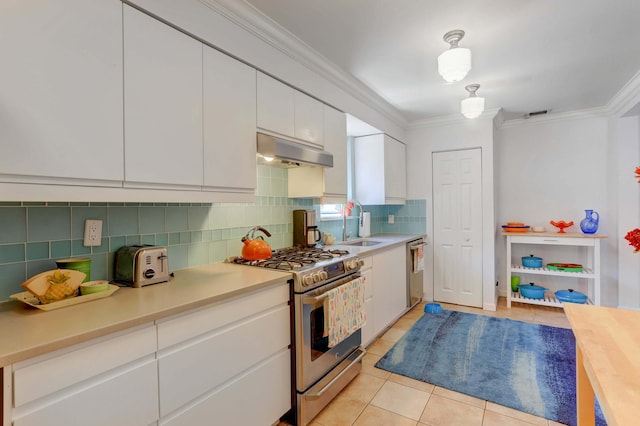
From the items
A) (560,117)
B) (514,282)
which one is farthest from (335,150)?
(560,117)

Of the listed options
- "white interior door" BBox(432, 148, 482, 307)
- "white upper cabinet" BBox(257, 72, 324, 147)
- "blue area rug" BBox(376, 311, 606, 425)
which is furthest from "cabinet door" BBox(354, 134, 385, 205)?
"blue area rug" BBox(376, 311, 606, 425)

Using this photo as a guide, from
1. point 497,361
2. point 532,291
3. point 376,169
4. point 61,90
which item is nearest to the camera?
point 61,90

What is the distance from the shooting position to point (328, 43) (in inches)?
89.1

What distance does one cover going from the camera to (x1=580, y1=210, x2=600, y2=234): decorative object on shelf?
3.73m

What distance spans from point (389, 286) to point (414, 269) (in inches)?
28.6

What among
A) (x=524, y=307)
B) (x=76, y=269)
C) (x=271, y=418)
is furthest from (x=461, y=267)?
(x=76, y=269)

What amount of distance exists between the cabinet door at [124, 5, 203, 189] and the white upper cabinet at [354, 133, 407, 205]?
8.21ft

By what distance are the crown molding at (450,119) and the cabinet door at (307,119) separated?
220cm

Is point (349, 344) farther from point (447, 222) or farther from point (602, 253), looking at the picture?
point (602, 253)

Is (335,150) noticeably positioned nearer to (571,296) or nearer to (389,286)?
(389,286)

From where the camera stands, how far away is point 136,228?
1.76 meters

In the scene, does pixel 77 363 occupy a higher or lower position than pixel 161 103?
lower

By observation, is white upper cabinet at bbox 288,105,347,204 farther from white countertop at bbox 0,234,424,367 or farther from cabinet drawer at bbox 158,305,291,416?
cabinet drawer at bbox 158,305,291,416

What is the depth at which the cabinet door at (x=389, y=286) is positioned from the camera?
3021mm
